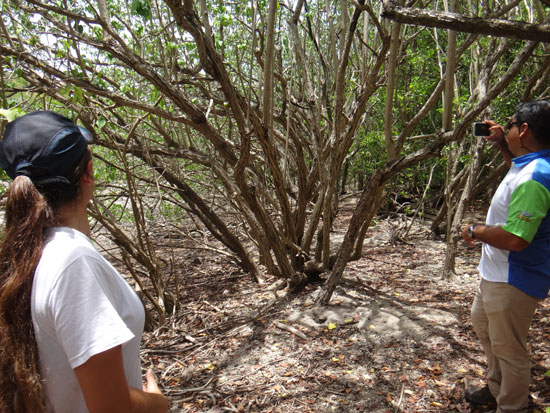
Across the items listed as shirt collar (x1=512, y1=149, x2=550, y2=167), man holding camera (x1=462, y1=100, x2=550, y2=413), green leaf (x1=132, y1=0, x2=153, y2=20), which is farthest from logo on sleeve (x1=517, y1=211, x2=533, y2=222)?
green leaf (x1=132, y1=0, x2=153, y2=20)

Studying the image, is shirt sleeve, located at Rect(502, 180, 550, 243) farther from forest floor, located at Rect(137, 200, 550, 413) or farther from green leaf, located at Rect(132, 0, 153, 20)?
green leaf, located at Rect(132, 0, 153, 20)

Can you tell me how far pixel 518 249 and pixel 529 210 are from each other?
21 cm

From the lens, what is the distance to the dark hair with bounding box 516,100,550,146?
218 cm

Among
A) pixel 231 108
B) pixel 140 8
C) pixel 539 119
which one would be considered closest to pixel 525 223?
pixel 539 119

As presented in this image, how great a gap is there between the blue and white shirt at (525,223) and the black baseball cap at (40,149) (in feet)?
6.69

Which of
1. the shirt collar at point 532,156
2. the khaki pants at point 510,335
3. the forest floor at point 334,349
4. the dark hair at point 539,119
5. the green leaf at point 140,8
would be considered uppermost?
the green leaf at point 140,8

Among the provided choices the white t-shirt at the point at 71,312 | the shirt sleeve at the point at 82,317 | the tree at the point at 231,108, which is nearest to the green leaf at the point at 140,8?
the tree at the point at 231,108

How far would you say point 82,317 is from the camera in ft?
3.06

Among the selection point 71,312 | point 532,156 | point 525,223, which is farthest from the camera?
point 532,156

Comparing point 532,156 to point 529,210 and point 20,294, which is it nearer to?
point 529,210

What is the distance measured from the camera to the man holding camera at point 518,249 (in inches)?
82.2

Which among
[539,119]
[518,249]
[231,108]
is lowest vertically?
[518,249]

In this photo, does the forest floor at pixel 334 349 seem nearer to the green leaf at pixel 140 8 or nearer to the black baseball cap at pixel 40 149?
the black baseball cap at pixel 40 149

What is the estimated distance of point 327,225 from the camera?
456 centimetres
